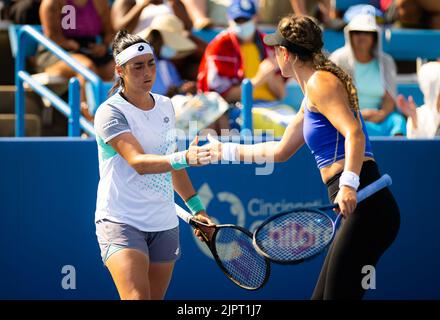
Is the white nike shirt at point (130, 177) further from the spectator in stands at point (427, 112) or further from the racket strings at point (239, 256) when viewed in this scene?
the spectator in stands at point (427, 112)

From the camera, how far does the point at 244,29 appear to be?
8641mm

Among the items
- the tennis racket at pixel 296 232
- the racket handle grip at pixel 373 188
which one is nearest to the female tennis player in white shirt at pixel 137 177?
the tennis racket at pixel 296 232

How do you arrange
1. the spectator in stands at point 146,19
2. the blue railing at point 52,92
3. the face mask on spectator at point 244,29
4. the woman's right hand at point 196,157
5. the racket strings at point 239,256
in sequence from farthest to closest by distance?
the spectator in stands at point 146,19, the face mask on spectator at point 244,29, the blue railing at point 52,92, the racket strings at point 239,256, the woman's right hand at point 196,157

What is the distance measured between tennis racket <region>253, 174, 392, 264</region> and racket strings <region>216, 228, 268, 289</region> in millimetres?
318

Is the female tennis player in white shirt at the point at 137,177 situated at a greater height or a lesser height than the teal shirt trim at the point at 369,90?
lesser

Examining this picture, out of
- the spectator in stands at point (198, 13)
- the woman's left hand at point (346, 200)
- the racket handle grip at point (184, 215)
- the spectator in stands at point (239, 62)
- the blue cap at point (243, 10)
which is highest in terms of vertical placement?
the spectator in stands at point (198, 13)

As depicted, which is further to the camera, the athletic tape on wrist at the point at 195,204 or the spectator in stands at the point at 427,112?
the spectator in stands at the point at 427,112

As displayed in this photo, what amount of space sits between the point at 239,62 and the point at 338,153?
3622 millimetres

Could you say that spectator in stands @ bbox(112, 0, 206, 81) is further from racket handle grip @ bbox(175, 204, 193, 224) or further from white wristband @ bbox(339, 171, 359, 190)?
white wristband @ bbox(339, 171, 359, 190)

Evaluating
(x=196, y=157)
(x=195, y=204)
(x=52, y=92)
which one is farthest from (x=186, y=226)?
(x=52, y=92)

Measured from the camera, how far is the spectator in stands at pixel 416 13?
33.4ft

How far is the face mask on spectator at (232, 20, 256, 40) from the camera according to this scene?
8602mm

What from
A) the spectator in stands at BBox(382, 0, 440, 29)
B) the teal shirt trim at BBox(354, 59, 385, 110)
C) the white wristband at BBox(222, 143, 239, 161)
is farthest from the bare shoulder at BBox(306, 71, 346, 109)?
the spectator in stands at BBox(382, 0, 440, 29)

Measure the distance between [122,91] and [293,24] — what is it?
91 cm
